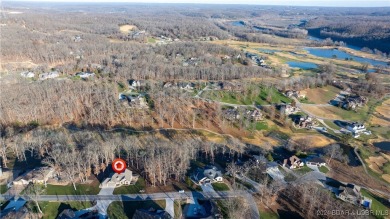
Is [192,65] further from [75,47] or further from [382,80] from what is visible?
[382,80]

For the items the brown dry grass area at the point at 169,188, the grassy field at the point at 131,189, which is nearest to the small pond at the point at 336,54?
the brown dry grass area at the point at 169,188

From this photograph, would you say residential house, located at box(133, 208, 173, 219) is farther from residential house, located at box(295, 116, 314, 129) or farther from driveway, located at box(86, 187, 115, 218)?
residential house, located at box(295, 116, 314, 129)

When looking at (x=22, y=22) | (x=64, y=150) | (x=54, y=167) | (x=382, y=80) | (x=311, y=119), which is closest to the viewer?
(x=54, y=167)

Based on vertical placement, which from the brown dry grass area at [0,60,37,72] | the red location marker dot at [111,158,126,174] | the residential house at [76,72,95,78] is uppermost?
the brown dry grass area at [0,60,37,72]

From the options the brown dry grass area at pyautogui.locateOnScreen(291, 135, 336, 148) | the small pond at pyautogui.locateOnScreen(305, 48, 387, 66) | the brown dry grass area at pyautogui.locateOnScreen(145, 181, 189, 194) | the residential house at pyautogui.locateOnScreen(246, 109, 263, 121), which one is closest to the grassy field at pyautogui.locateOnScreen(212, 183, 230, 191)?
the brown dry grass area at pyautogui.locateOnScreen(145, 181, 189, 194)

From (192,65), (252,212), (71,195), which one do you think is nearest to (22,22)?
(192,65)

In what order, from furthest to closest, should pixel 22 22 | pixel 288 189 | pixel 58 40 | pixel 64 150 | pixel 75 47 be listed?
pixel 22 22, pixel 58 40, pixel 75 47, pixel 64 150, pixel 288 189
